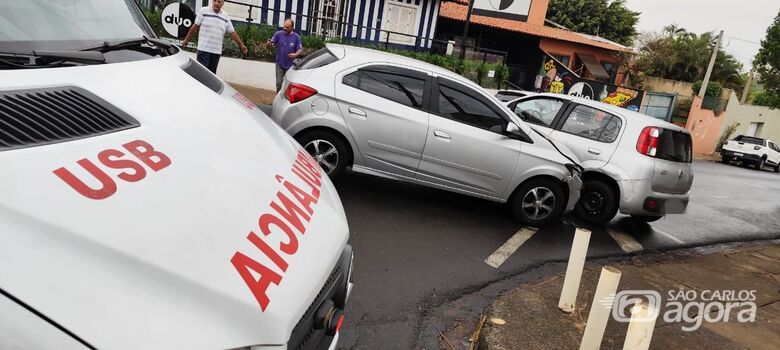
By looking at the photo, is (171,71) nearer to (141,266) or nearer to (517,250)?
(141,266)

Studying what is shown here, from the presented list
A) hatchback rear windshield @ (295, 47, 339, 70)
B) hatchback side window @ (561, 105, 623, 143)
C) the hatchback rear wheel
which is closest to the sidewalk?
hatchback side window @ (561, 105, 623, 143)

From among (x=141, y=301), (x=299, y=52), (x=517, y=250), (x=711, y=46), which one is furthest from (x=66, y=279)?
(x=711, y=46)

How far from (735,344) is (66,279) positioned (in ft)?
14.7

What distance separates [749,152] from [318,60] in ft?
85.1

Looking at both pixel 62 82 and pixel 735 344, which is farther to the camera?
pixel 735 344

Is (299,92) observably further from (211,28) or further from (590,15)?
(590,15)

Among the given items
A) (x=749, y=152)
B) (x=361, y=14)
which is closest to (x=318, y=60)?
(x=361, y=14)

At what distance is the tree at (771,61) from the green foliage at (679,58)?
1200 cm

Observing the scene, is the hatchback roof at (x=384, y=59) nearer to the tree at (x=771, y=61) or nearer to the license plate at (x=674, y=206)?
the license plate at (x=674, y=206)

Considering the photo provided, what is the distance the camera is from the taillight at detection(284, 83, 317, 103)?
5266 millimetres

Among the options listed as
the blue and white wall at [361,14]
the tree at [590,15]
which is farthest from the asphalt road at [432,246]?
the tree at [590,15]

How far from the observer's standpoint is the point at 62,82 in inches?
68.5

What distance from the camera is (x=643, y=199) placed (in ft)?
20.8

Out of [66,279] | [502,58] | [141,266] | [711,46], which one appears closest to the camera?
[66,279]
